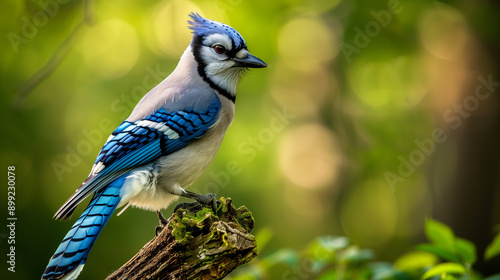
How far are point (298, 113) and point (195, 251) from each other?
7.66m

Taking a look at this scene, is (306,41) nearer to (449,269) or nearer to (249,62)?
(249,62)

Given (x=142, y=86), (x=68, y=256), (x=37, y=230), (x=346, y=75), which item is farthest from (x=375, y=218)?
(x=68, y=256)

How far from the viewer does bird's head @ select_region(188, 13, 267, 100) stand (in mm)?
3521

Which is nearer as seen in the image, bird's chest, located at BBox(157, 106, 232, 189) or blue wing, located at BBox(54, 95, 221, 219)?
blue wing, located at BBox(54, 95, 221, 219)

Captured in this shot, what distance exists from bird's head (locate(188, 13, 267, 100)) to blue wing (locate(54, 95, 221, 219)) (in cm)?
22

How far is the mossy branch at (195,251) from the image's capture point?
2.52 meters

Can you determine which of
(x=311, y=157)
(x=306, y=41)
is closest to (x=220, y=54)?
(x=306, y=41)

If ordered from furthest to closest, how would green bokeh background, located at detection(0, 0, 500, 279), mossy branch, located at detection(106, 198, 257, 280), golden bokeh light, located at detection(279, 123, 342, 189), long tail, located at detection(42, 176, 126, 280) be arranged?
golden bokeh light, located at detection(279, 123, 342, 189) → green bokeh background, located at detection(0, 0, 500, 279) → mossy branch, located at detection(106, 198, 257, 280) → long tail, located at detection(42, 176, 126, 280)

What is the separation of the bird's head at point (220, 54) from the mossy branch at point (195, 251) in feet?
4.22

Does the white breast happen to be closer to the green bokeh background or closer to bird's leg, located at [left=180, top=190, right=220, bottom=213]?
bird's leg, located at [left=180, top=190, right=220, bottom=213]

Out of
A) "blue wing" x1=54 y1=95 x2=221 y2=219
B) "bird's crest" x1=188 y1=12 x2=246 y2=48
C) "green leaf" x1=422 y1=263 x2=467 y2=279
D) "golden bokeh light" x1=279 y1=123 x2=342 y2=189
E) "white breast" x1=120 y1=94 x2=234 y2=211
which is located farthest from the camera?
"golden bokeh light" x1=279 y1=123 x2=342 y2=189

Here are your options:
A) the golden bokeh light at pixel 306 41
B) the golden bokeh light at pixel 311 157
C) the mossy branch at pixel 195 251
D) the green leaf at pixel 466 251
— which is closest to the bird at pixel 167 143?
the mossy branch at pixel 195 251

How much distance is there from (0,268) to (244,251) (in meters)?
4.63

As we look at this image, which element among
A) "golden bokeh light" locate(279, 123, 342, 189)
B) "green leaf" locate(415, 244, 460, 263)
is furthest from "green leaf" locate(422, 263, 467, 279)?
"golden bokeh light" locate(279, 123, 342, 189)
